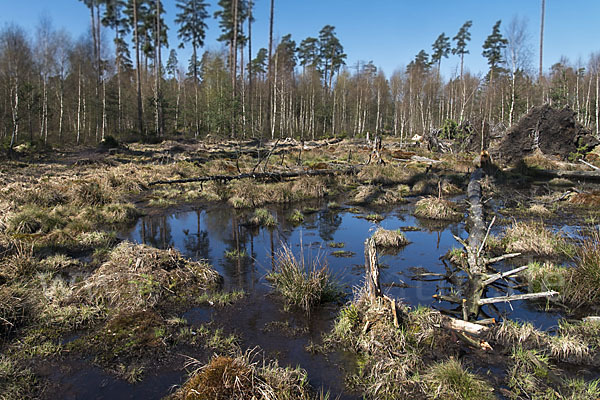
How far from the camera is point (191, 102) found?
42.3m

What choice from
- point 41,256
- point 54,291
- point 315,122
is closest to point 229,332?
point 54,291

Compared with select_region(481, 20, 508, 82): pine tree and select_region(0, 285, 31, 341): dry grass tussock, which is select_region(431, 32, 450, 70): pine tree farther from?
select_region(0, 285, 31, 341): dry grass tussock

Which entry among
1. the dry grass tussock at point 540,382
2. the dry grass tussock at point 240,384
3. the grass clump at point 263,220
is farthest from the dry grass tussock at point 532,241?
the dry grass tussock at point 240,384

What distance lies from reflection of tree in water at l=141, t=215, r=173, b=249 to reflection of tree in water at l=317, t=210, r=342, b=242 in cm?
398

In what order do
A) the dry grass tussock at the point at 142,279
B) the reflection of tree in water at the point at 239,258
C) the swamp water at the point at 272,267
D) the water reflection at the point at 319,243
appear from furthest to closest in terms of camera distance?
1. the reflection of tree in water at the point at 239,258
2. the water reflection at the point at 319,243
3. the dry grass tussock at the point at 142,279
4. the swamp water at the point at 272,267

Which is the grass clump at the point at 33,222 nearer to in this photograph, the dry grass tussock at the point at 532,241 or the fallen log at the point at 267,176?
the fallen log at the point at 267,176

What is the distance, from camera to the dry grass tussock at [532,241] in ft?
26.8

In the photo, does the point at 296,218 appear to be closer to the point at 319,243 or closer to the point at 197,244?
the point at 319,243

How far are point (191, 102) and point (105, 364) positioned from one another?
41123mm

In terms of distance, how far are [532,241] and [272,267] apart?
5.74 meters

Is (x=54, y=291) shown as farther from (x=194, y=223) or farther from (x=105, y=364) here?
(x=194, y=223)

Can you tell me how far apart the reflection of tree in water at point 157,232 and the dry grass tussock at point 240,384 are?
5819mm

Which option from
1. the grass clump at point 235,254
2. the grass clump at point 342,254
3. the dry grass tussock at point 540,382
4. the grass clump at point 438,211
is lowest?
the dry grass tussock at point 540,382

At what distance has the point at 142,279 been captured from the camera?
20.4 feet
